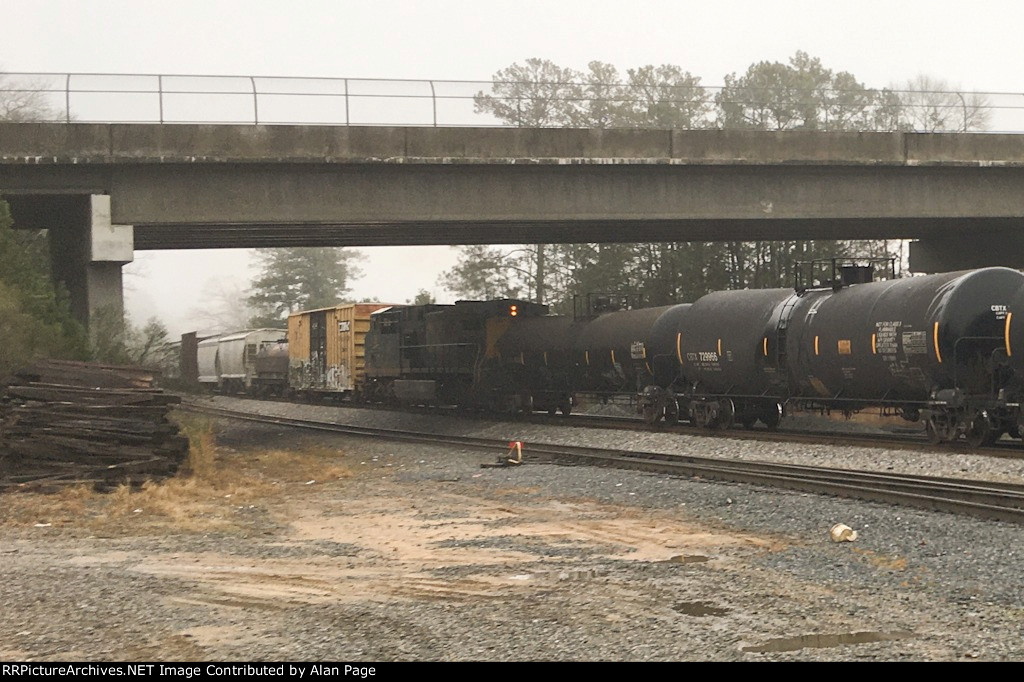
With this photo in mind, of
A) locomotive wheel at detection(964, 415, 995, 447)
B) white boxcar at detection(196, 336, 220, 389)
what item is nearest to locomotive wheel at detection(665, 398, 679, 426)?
locomotive wheel at detection(964, 415, 995, 447)

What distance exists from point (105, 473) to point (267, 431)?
15799mm

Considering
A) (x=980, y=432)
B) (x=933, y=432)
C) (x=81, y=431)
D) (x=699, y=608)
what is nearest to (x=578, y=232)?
(x=933, y=432)

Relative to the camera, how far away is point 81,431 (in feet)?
58.3

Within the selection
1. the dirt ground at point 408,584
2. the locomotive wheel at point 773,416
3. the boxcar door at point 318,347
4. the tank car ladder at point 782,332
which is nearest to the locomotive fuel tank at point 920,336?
the tank car ladder at point 782,332

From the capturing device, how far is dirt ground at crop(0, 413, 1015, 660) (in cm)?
785

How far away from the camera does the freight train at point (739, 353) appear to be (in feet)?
65.1

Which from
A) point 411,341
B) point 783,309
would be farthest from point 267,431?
point 783,309

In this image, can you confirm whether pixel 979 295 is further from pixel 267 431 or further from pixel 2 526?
pixel 267 431

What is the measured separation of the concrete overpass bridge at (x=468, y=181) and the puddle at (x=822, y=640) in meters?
21.3

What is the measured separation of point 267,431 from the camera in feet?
109

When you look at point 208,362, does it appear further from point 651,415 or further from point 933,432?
point 933,432

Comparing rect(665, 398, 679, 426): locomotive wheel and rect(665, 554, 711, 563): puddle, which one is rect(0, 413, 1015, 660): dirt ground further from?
rect(665, 398, 679, 426): locomotive wheel

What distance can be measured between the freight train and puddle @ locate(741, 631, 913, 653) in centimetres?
1247
